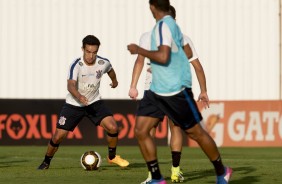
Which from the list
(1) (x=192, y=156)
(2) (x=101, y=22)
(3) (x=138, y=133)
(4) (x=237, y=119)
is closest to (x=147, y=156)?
(3) (x=138, y=133)

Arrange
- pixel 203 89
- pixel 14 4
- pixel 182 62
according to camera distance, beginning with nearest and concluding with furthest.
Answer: pixel 182 62 → pixel 203 89 → pixel 14 4

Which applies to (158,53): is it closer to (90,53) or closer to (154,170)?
(154,170)

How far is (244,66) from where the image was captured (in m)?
30.6

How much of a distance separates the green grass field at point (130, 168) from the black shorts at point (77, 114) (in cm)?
65

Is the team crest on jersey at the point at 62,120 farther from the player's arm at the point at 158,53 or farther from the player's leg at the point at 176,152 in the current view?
the player's arm at the point at 158,53

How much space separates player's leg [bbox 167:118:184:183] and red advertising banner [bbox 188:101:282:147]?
10.6 m

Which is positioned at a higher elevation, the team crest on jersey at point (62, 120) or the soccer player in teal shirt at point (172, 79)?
the soccer player in teal shirt at point (172, 79)

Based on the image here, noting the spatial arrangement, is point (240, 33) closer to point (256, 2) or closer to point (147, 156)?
point (256, 2)

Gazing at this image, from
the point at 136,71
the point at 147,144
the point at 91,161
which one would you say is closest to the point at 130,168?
the point at 91,161

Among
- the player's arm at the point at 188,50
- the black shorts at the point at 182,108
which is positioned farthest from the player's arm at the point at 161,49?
the player's arm at the point at 188,50

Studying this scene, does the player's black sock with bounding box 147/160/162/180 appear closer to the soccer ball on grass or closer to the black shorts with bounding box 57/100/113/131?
the soccer ball on grass

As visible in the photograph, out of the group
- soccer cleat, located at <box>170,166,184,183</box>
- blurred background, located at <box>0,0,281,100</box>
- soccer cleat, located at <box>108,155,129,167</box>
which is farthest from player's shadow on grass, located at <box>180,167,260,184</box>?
blurred background, located at <box>0,0,281,100</box>

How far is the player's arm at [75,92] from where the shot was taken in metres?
14.9

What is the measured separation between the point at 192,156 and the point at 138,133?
330 inches
